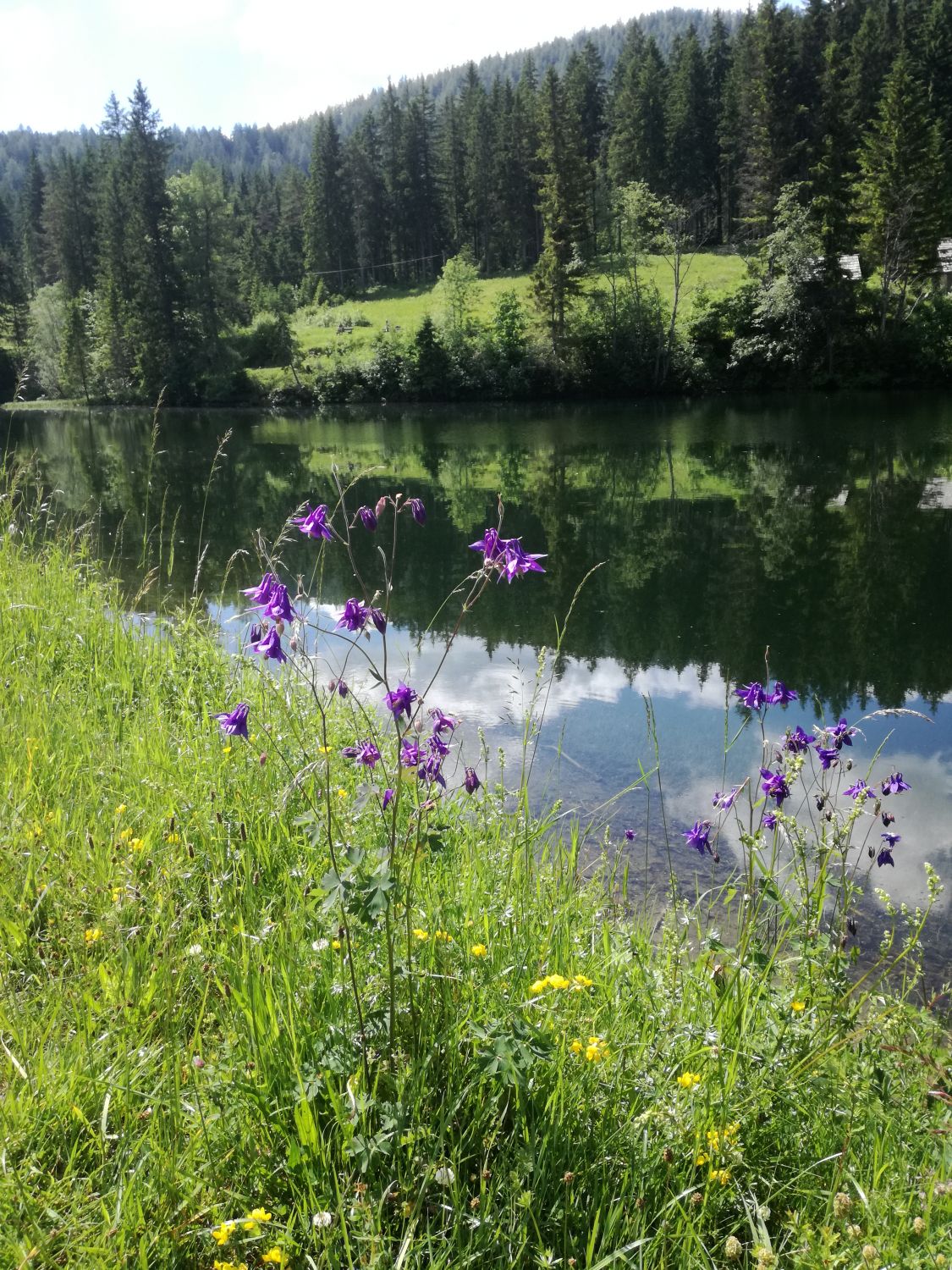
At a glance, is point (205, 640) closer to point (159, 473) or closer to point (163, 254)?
point (159, 473)

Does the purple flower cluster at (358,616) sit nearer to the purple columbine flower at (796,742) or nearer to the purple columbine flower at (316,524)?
the purple columbine flower at (316,524)

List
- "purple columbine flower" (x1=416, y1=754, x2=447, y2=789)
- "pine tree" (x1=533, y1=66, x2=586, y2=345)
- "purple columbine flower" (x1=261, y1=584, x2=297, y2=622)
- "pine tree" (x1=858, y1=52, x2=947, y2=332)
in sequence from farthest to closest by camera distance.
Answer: "pine tree" (x1=533, y1=66, x2=586, y2=345) < "pine tree" (x1=858, y1=52, x2=947, y2=332) < "purple columbine flower" (x1=416, y1=754, x2=447, y2=789) < "purple columbine flower" (x1=261, y1=584, x2=297, y2=622)

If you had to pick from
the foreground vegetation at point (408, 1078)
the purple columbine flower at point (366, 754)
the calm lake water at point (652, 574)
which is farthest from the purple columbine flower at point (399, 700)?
the calm lake water at point (652, 574)

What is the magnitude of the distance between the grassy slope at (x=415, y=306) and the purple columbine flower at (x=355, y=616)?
143ft

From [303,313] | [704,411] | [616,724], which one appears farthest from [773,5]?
[616,724]

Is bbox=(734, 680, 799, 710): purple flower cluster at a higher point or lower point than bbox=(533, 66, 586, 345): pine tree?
lower

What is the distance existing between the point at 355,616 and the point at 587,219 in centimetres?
4611

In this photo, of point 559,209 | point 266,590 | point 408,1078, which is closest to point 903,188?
point 559,209

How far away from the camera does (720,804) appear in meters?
3.10

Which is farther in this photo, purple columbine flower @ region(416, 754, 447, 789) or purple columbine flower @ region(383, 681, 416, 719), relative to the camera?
purple columbine flower @ region(416, 754, 447, 789)

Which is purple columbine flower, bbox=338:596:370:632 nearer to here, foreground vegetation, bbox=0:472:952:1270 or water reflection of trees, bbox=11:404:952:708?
foreground vegetation, bbox=0:472:952:1270

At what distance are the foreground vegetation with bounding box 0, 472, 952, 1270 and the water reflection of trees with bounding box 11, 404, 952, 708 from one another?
5798mm

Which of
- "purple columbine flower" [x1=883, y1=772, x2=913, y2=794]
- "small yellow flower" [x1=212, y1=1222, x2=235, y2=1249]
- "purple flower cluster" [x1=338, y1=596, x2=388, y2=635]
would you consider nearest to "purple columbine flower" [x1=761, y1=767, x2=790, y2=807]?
"purple columbine flower" [x1=883, y1=772, x2=913, y2=794]

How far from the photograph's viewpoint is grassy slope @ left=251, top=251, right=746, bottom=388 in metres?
46.2
